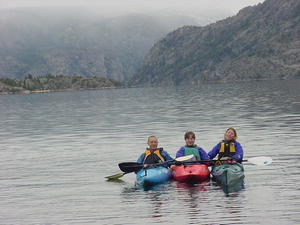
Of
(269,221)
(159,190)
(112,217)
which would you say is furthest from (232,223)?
(159,190)

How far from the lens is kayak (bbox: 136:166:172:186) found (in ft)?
96.8

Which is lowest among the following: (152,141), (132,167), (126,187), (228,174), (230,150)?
(126,187)

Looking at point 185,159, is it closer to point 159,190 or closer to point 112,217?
point 159,190

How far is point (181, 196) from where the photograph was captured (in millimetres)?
26719

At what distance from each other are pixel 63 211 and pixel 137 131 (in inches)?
1468

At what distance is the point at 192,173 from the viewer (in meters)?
29.3

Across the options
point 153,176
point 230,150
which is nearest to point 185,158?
point 153,176

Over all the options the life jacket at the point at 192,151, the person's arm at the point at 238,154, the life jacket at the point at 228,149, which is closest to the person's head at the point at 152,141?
the life jacket at the point at 192,151

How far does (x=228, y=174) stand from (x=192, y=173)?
189 centimetres

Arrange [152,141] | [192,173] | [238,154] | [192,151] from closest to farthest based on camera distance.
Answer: [192,173] < [152,141] < [238,154] < [192,151]

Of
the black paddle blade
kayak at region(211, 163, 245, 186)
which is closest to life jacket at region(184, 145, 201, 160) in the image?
kayak at region(211, 163, 245, 186)

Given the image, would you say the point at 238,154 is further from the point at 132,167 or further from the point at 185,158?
the point at 132,167

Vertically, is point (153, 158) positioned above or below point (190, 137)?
below

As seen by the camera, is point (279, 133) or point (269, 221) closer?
point (269, 221)
